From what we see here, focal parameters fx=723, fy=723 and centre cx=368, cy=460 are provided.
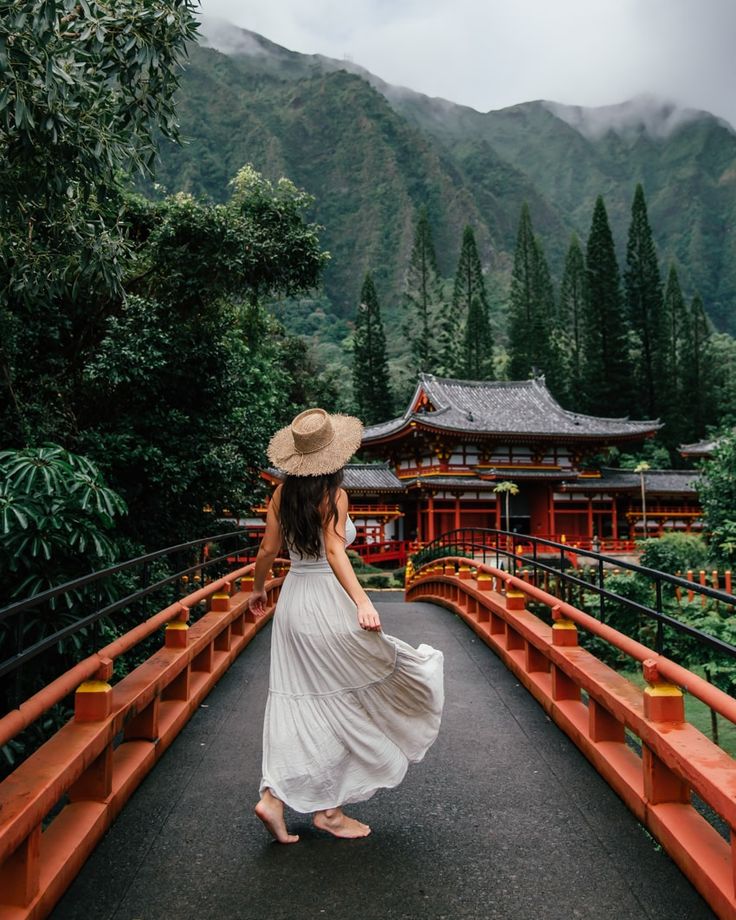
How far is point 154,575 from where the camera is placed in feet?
28.7

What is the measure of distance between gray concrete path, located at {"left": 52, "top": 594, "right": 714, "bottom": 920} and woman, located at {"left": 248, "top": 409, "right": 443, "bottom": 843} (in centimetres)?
25

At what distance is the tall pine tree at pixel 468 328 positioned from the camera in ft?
174

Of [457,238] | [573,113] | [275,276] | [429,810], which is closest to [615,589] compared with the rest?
[275,276]

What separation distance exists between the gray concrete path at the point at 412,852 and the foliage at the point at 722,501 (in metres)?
14.8

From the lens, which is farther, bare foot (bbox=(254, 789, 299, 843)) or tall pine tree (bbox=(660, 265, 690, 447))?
tall pine tree (bbox=(660, 265, 690, 447))

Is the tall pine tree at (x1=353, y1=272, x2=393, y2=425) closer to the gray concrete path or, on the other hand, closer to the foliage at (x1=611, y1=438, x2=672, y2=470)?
the foliage at (x1=611, y1=438, x2=672, y2=470)

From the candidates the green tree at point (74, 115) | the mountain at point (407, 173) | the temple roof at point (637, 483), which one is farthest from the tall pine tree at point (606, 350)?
the green tree at point (74, 115)

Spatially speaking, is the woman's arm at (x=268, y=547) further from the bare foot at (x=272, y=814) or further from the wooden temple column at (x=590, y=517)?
the wooden temple column at (x=590, y=517)

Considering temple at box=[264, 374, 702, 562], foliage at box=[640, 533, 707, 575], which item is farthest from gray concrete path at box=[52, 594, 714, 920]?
temple at box=[264, 374, 702, 562]

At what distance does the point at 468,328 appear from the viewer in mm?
53531

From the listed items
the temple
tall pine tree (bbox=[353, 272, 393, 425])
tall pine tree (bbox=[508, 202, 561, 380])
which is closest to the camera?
the temple

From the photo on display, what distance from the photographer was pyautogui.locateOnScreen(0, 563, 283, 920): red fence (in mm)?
2303

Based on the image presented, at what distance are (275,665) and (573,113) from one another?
16904 cm

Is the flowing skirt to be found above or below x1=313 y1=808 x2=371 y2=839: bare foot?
above
